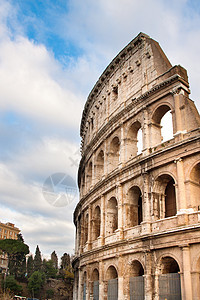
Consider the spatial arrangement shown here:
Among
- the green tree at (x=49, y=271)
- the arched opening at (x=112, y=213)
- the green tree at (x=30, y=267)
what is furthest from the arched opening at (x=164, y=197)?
the green tree at (x=49, y=271)

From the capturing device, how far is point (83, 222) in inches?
1018

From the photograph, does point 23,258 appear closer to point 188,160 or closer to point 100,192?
point 100,192

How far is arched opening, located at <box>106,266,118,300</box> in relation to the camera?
1769cm

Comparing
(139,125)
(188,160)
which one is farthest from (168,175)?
(139,125)

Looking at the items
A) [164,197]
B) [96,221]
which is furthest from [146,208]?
[96,221]

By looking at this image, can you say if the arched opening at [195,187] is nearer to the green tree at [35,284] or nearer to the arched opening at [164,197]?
the arched opening at [164,197]

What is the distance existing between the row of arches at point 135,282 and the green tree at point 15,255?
3962cm

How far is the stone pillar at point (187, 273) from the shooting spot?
1291 centimetres

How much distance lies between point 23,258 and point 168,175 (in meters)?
52.4

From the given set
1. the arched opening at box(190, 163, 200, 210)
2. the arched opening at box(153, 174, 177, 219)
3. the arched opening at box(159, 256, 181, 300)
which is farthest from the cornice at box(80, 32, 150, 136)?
the arched opening at box(159, 256, 181, 300)

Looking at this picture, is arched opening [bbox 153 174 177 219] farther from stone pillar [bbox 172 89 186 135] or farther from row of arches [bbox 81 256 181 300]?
stone pillar [bbox 172 89 186 135]

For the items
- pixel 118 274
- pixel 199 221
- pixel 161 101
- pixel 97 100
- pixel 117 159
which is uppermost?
pixel 97 100

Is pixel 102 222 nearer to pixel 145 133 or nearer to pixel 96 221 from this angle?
pixel 96 221

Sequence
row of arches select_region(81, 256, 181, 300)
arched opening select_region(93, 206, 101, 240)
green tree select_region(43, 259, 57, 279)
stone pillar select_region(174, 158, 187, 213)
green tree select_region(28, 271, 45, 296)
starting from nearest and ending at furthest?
row of arches select_region(81, 256, 181, 300) → stone pillar select_region(174, 158, 187, 213) → arched opening select_region(93, 206, 101, 240) → green tree select_region(28, 271, 45, 296) → green tree select_region(43, 259, 57, 279)
